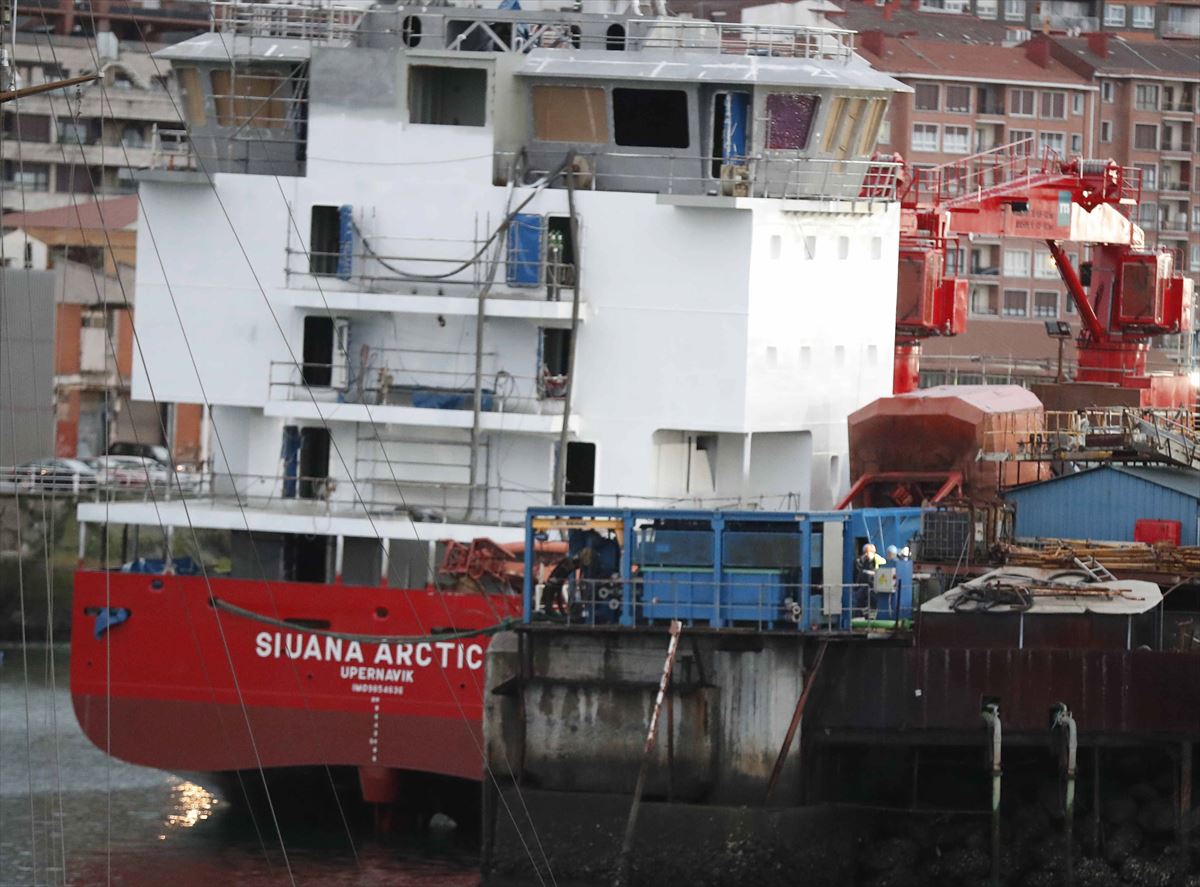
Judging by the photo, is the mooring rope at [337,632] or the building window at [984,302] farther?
the building window at [984,302]

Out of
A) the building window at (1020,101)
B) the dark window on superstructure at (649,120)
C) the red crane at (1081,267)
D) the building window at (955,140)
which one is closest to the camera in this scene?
the dark window on superstructure at (649,120)

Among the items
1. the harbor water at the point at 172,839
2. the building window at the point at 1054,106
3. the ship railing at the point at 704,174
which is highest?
the building window at the point at 1054,106

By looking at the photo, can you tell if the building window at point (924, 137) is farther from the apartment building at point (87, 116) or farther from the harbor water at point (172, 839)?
the harbor water at point (172, 839)

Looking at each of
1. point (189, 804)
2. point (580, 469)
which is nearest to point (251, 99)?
point (580, 469)

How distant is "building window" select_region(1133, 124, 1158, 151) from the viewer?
90.1 metres

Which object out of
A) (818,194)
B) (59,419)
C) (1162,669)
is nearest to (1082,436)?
(818,194)

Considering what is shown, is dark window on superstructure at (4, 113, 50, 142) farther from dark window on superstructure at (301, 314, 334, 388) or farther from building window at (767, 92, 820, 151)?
building window at (767, 92, 820, 151)

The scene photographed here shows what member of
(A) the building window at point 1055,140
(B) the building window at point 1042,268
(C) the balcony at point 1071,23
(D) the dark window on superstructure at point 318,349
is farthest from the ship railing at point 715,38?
(C) the balcony at point 1071,23

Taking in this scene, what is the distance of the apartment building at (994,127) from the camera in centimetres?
8381

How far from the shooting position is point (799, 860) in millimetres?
28578

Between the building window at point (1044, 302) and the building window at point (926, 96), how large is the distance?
7691 mm

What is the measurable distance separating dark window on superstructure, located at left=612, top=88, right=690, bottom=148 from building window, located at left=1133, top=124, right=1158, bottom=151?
57.1 m

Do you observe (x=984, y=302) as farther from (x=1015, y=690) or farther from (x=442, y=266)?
(x=1015, y=690)

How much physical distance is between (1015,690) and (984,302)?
5980cm
